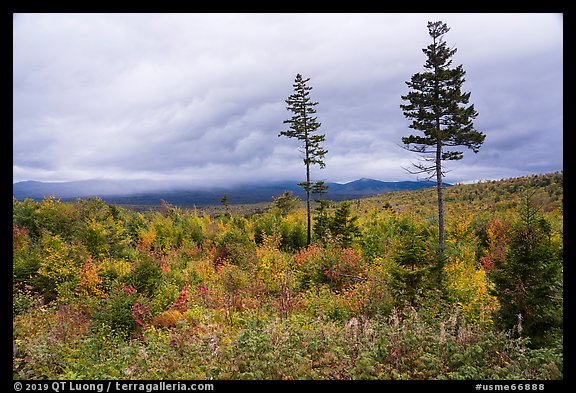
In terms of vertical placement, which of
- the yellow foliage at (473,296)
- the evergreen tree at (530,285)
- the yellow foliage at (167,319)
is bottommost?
the yellow foliage at (167,319)

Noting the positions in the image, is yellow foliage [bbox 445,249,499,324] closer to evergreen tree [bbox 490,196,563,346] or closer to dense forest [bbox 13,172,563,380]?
dense forest [bbox 13,172,563,380]

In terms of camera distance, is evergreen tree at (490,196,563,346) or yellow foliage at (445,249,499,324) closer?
evergreen tree at (490,196,563,346)

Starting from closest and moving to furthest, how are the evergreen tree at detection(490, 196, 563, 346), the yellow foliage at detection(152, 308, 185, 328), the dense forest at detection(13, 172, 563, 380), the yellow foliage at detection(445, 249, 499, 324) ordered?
the dense forest at detection(13, 172, 563, 380) < the evergreen tree at detection(490, 196, 563, 346) < the yellow foliage at detection(445, 249, 499, 324) < the yellow foliage at detection(152, 308, 185, 328)

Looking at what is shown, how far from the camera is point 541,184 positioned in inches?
1225

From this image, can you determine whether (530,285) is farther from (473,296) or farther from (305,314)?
(305,314)

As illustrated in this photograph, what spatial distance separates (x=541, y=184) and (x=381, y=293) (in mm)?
34683

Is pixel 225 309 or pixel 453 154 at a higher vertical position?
pixel 453 154

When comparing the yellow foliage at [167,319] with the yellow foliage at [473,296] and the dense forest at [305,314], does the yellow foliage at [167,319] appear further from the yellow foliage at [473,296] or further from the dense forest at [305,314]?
the yellow foliage at [473,296]

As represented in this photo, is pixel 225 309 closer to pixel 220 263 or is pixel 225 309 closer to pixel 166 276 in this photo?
pixel 166 276

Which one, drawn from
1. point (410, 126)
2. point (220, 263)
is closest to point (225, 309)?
point (220, 263)

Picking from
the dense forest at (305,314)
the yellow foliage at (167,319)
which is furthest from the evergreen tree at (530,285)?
the yellow foliage at (167,319)

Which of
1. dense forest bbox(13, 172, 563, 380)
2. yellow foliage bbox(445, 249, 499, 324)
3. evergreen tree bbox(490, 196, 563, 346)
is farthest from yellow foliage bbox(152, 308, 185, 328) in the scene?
evergreen tree bbox(490, 196, 563, 346)
